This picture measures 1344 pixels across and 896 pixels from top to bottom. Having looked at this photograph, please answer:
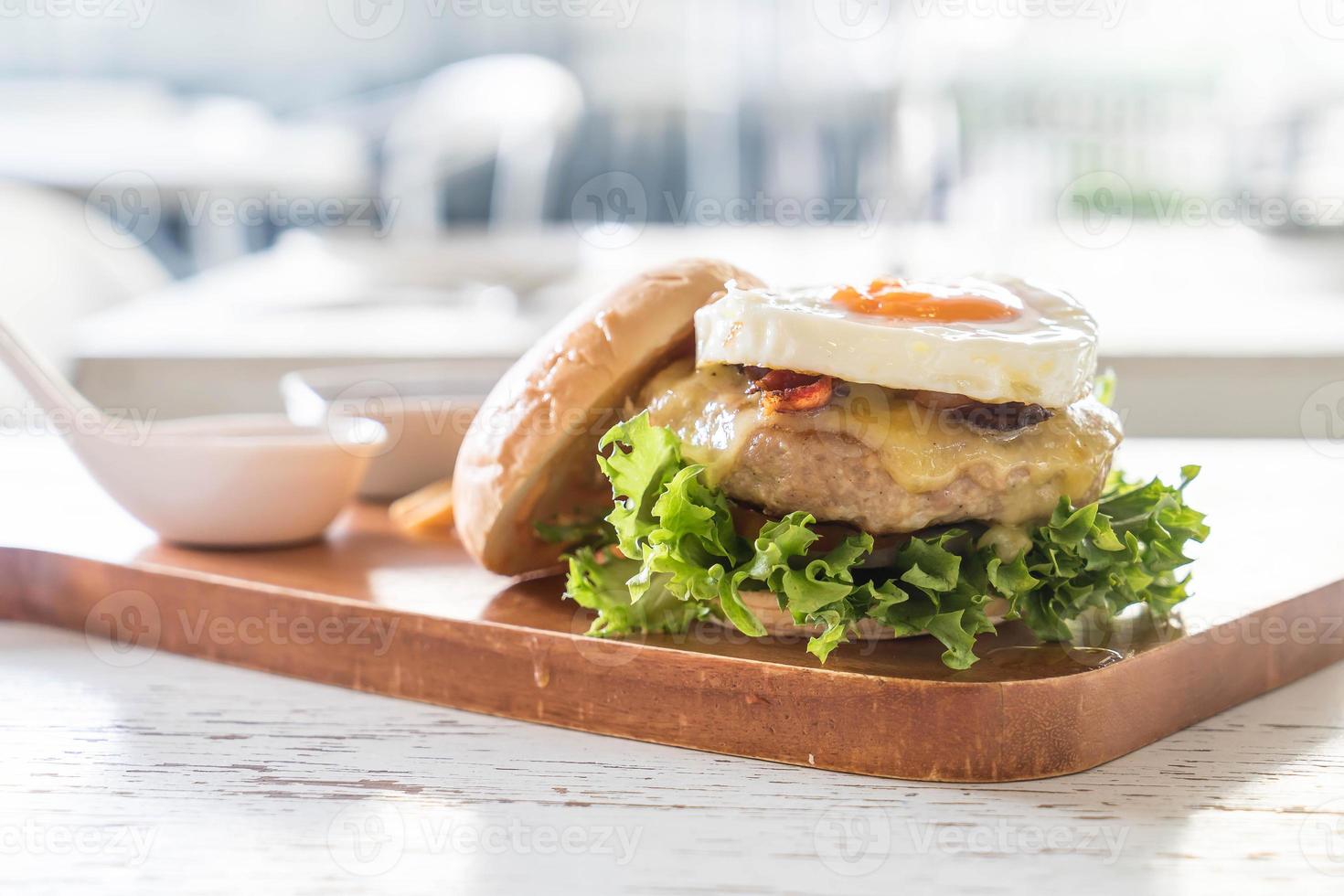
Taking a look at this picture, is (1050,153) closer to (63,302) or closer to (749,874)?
(63,302)

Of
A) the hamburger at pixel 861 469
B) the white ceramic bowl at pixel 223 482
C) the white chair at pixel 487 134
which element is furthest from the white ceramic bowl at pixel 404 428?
the white chair at pixel 487 134

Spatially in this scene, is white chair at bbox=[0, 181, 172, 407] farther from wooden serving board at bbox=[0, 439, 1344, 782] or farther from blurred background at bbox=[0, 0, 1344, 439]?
wooden serving board at bbox=[0, 439, 1344, 782]

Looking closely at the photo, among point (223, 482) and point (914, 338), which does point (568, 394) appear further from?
point (223, 482)

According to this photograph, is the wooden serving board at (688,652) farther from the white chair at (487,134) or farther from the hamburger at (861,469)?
the white chair at (487,134)

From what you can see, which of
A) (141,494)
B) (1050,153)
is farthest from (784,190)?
(141,494)

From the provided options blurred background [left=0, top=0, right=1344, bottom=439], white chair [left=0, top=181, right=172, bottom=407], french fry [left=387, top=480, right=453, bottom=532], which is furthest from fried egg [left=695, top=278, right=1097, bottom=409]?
blurred background [left=0, top=0, right=1344, bottom=439]

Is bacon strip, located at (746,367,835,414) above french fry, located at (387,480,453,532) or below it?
above

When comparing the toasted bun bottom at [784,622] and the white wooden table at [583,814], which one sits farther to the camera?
the toasted bun bottom at [784,622]
